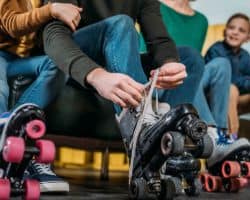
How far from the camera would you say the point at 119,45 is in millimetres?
892

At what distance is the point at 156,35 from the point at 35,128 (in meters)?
0.42

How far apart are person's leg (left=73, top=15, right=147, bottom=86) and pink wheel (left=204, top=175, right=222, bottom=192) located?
1.13ft

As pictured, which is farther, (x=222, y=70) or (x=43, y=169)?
(x=222, y=70)

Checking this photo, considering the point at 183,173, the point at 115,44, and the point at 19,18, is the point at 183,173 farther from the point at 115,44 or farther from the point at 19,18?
the point at 19,18

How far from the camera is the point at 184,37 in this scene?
163 cm

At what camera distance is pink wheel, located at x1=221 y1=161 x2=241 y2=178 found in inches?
43.1

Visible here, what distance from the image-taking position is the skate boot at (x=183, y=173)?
0.88 m

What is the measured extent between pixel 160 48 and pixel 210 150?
0.87ft

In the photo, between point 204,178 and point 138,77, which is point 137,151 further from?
point 204,178

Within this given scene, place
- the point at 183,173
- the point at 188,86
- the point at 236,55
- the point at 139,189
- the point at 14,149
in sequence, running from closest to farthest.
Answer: the point at 14,149, the point at 139,189, the point at 183,173, the point at 188,86, the point at 236,55

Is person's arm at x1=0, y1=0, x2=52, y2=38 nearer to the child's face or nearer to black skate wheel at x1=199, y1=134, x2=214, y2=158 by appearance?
black skate wheel at x1=199, y1=134, x2=214, y2=158

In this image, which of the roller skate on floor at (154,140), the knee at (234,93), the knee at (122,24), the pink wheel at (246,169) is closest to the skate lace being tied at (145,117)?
the roller skate on floor at (154,140)

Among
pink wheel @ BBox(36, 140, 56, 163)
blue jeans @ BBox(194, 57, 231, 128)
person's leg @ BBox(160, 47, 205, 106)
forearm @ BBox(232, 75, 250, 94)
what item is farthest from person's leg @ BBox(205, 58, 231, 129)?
pink wheel @ BBox(36, 140, 56, 163)

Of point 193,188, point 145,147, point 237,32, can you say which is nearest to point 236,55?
point 237,32
